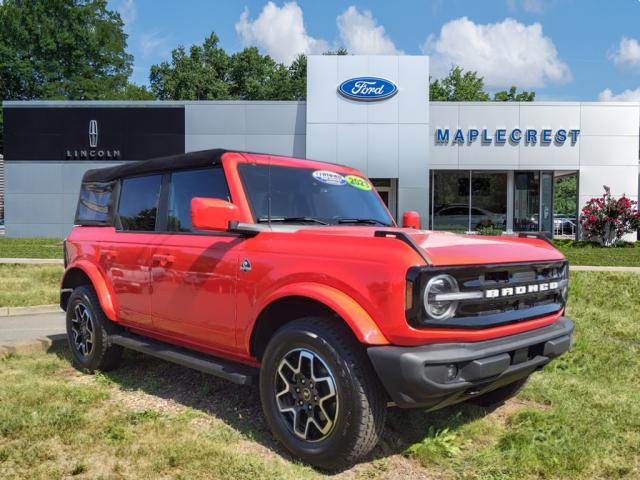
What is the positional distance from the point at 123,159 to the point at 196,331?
1995 cm

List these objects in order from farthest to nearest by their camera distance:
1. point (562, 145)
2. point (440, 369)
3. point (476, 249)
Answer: point (562, 145) < point (476, 249) < point (440, 369)

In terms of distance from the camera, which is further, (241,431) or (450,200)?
(450,200)

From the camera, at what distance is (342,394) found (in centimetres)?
297

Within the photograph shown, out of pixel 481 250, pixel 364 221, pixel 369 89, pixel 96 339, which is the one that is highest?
pixel 369 89

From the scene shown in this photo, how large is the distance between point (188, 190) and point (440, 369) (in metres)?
2.43

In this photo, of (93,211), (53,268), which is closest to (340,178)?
(93,211)

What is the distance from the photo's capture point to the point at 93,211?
541 centimetres

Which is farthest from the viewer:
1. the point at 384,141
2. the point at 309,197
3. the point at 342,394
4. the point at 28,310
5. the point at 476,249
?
the point at 384,141

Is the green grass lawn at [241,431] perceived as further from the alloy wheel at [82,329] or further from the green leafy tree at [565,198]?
the green leafy tree at [565,198]

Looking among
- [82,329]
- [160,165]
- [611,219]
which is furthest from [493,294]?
[611,219]

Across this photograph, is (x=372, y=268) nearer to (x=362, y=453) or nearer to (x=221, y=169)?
(x=362, y=453)

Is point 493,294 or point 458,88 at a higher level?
point 458,88

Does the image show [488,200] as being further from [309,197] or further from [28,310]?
[309,197]

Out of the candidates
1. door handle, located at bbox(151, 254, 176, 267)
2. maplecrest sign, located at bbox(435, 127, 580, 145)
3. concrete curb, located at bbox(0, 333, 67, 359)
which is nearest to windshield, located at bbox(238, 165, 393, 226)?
door handle, located at bbox(151, 254, 176, 267)
